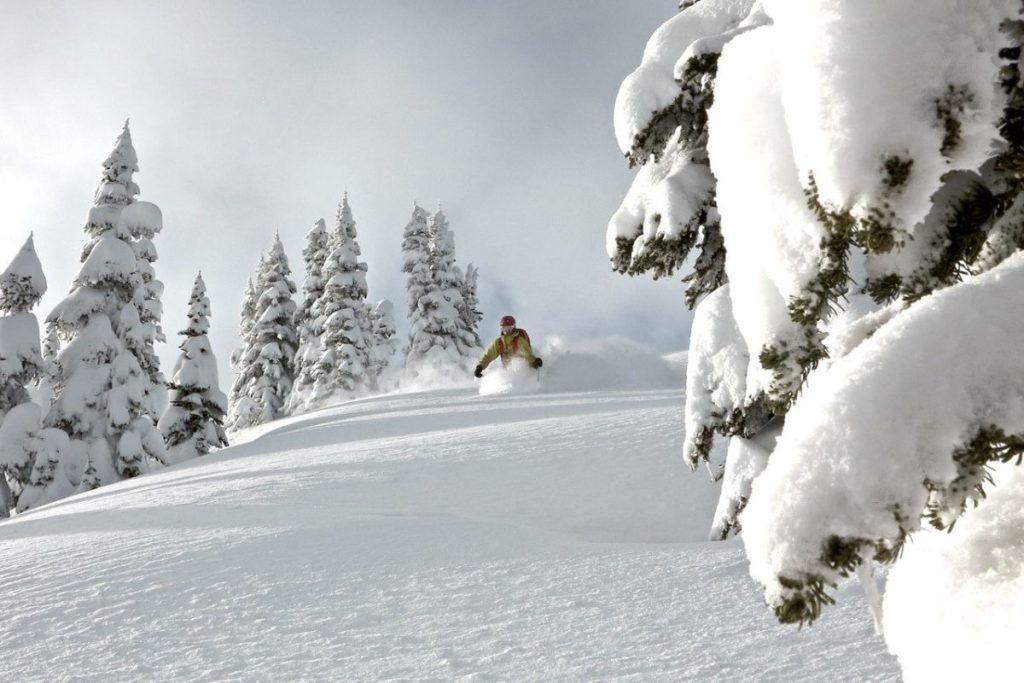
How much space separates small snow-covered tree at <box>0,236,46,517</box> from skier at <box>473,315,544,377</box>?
13907 millimetres

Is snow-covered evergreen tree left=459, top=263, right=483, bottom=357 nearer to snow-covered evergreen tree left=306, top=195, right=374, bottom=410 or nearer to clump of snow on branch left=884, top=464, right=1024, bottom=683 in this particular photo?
snow-covered evergreen tree left=306, top=195, right=374, bottom=410

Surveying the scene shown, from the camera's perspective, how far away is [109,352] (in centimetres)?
2272

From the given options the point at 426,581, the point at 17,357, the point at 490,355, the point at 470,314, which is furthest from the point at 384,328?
the point at 426,581

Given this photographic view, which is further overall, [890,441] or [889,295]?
[889,295]

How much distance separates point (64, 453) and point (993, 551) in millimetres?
24365

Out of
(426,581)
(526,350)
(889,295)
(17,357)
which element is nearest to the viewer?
(889,295)

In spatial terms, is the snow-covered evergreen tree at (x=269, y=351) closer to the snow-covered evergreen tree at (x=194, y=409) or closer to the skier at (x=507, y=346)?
the snow-covered evergreen tree at (x=194, y=409)

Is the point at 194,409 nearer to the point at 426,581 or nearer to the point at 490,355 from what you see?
the point at 490,355

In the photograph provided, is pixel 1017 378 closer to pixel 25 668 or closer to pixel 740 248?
pixel 740 248

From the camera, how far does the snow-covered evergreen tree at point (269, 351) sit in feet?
135

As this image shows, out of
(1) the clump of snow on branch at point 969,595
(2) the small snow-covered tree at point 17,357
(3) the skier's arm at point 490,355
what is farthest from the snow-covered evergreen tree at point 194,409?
(1) the clump of snow on branch at point 969,595

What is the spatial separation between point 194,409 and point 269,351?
632 inches

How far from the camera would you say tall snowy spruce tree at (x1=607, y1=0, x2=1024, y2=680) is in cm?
127

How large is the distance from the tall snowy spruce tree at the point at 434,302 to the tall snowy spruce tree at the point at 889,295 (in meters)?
37.9
